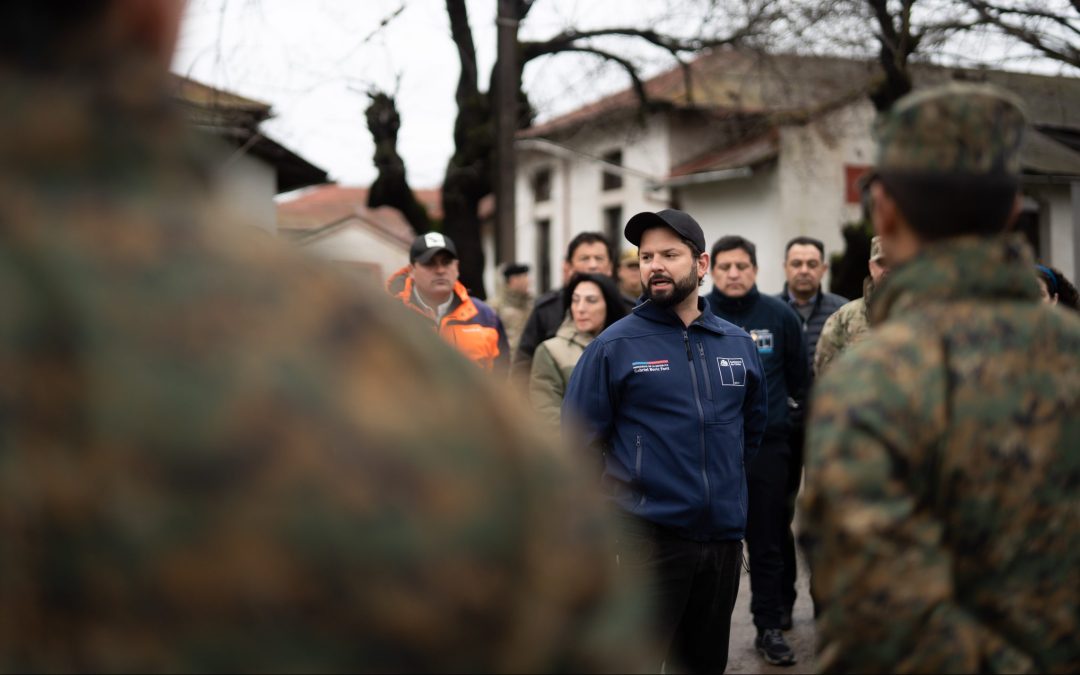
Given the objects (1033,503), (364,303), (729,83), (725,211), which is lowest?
(1033,503)

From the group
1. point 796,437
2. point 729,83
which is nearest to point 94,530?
point 796,437

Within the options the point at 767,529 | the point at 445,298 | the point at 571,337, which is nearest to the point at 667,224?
the point at 571,337

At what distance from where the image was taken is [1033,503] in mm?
1974

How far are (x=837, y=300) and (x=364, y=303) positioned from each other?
7213mm

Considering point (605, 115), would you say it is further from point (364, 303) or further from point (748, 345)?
point (364, 303)

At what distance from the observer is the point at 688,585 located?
4.16m

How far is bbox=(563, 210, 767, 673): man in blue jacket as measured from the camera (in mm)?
4105

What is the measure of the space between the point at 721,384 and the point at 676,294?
420 millimetres

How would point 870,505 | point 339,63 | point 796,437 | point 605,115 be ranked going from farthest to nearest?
1. point 605,115
2. point 339,63
3. point 796,437
4. point 870,505

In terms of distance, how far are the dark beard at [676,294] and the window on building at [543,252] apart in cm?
3215

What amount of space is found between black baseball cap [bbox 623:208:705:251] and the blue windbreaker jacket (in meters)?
0.37

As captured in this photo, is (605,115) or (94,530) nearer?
(94,530)

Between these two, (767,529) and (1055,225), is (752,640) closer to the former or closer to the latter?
(767,529)

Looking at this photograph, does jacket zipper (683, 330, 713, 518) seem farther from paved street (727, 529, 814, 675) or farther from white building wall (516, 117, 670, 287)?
white building wall (516, 117, 670, 287)
